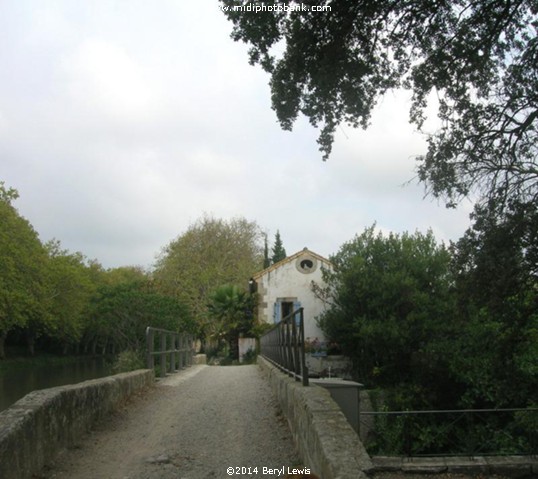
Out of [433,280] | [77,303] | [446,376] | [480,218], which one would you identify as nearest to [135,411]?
[480,218]

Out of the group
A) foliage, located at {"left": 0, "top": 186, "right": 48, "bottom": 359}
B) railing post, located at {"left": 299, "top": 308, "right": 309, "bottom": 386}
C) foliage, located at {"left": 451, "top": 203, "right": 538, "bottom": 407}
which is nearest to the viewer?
railing post, located at {"left": 299, "top": 308, "right": 309, "bottom": 386}

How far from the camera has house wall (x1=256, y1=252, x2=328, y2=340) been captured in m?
28.3

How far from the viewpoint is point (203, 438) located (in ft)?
20.9

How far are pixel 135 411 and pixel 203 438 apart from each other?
1.98 m

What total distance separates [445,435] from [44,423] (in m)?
13.6

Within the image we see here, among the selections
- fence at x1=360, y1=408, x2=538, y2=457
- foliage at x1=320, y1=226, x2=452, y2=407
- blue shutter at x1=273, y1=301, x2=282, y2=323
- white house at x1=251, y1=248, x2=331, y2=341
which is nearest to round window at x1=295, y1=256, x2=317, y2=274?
white house at x1=251, y1=248, x2=331, y2=341

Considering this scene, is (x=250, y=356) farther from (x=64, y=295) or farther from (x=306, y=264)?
(x=64, y=295)

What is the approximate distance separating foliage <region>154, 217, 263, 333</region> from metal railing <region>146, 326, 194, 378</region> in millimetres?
22474

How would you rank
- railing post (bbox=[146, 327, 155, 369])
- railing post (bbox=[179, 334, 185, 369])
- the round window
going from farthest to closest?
1. the round window
2. railing post (bbox=[179, 334, 185, 369])
3. railing post (bbox=[146, 327, 155, 369])

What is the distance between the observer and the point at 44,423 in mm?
4801

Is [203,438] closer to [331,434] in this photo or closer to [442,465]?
[331,434]

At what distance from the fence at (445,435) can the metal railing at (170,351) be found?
16.6ft

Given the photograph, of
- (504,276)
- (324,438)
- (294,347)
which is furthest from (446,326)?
(324,438)

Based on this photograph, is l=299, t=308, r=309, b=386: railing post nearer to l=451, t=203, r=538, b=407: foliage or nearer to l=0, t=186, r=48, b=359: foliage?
l=451, t=203, r=538, b=407: foliage
